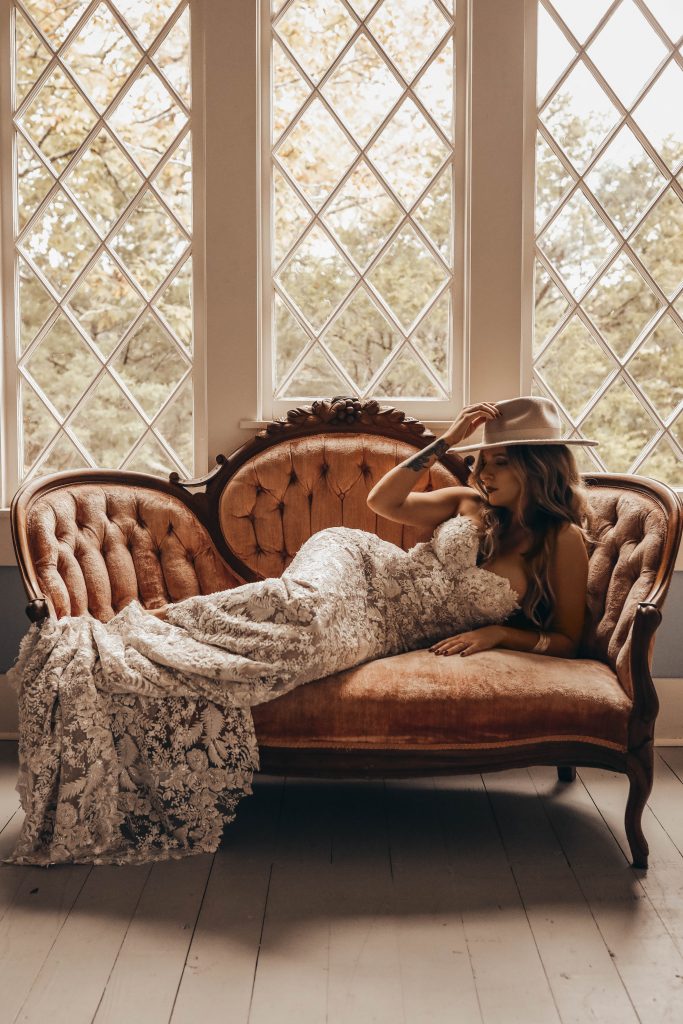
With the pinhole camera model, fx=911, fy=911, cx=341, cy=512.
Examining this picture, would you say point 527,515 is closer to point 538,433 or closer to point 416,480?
point 538,433

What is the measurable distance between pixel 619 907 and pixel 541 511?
3.43 ft

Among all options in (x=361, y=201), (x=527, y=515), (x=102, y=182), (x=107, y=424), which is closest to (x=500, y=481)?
(x=527, y=515)

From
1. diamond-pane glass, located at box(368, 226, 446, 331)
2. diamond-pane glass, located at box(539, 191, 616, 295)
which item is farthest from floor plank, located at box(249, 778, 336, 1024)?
diamond-pane glass, located at box(539, 191, 616, 295)

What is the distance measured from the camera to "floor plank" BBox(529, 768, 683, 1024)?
5.57 feet

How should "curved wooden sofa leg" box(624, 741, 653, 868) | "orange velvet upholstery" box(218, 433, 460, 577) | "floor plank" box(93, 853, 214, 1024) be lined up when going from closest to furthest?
"floor plank" box(93, 853, 214, 1024) < "curved wooden sofa leg" box(624, 741, 653, 868) < "orange velvet upholstery" box(218, 433, 460, 577)

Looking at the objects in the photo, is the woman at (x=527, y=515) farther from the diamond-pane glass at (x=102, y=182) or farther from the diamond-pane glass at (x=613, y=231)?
the diamond-pane glass at (x=102, y=182)

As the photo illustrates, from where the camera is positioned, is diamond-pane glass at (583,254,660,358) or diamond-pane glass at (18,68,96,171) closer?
diamond-pane glass at (583,254,660,358)

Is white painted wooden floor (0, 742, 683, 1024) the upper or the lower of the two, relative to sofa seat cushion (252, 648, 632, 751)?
lower

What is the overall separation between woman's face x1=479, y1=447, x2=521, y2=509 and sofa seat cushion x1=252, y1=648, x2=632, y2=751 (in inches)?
21.8

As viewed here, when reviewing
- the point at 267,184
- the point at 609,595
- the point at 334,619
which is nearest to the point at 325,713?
the point at 334,619

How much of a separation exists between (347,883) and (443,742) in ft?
1.30

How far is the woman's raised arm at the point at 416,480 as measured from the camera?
269cm

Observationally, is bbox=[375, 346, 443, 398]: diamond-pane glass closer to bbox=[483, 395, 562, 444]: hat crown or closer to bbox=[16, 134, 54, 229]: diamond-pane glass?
bbox=[483, 395, 562, 444]: hat crown

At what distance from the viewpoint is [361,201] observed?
3.36 metres
